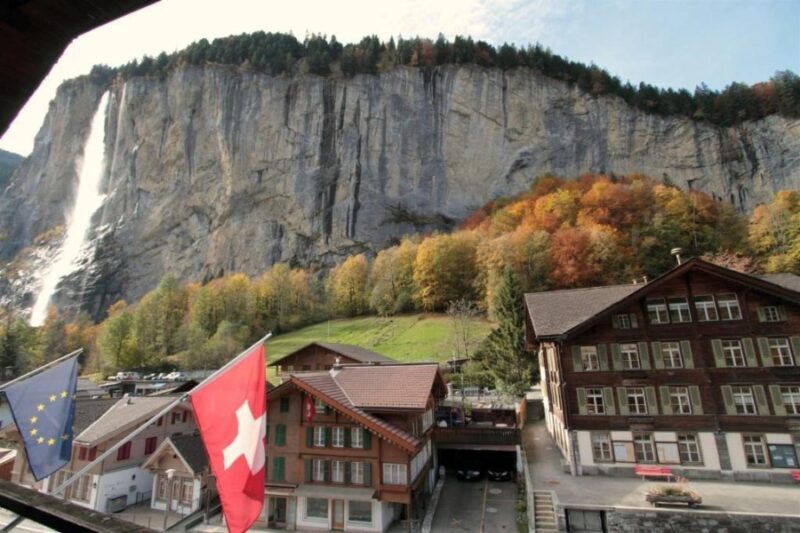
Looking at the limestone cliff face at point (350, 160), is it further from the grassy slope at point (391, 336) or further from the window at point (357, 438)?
the window at point (357, 438)

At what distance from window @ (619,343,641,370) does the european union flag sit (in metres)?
24.3

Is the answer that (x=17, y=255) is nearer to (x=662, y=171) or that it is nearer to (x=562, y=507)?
(x=562, y=507)

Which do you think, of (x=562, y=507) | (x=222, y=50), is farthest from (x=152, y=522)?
(x=222, y=50)

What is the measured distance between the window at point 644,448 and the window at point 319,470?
15976 mm

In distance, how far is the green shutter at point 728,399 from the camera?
72.3 feet

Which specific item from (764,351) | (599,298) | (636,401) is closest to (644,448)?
(636,401)

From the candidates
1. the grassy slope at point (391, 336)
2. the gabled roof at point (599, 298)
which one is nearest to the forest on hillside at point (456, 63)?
the grassy slope at point (391, 336)

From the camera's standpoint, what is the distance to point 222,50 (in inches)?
4348

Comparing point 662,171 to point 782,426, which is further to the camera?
point 662,171

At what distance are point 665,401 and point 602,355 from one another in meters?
3.68

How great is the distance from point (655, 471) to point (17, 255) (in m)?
141

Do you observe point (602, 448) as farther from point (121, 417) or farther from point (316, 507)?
point (121, 417)

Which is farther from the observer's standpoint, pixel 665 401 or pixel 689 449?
pixel 665 401

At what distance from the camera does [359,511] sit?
20797 mm
